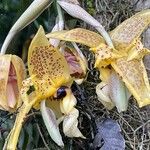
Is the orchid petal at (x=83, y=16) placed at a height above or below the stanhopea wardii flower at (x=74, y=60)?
above

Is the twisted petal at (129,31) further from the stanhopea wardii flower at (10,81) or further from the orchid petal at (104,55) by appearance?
the stanhopea wardii flower at (10,81)

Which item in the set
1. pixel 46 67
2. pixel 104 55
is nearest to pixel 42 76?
pixel 46 67

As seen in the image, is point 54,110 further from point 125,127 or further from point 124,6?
point 124,6

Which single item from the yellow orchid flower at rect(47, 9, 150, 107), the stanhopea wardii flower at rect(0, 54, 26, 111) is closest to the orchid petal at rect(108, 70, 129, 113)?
the yellow orchid flower at rect(47, 9, 150, 107)

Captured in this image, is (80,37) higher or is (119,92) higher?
(80,37)

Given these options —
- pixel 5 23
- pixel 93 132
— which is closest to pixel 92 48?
pixel 93 132

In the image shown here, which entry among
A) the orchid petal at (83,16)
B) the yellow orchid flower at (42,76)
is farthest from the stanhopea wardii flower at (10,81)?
the orchid petal at (83,16)

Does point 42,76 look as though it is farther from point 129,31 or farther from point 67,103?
point 129,31
